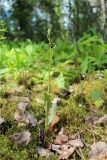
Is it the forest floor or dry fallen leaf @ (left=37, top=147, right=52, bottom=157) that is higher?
the forest floor

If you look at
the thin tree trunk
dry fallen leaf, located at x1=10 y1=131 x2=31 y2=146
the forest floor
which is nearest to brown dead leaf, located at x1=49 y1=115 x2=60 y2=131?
the forest floor

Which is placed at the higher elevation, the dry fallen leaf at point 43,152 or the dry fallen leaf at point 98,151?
the dry fallen leaf at point 98,151

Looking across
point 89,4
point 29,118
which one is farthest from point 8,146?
point 89,4

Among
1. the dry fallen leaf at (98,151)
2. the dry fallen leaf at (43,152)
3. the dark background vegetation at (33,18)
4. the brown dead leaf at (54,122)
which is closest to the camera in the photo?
the dry fallen leaf at (98,151)

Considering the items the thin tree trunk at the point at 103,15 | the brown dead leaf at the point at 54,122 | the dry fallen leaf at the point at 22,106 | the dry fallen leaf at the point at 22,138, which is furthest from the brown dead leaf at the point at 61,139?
the thin tree trunk at the point at 103,15

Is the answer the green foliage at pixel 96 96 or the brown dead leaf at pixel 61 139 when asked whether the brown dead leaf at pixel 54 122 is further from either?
the green foliage at pixel 96 96

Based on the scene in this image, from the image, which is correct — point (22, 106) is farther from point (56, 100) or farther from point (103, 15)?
point (103, 15)

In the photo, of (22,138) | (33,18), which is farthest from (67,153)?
(33,18)

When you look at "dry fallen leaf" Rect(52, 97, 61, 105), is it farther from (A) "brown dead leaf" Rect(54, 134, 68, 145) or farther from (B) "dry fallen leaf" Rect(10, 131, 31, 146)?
(B) "dry fallen leaf" Rect(10, 131, 31, 146)

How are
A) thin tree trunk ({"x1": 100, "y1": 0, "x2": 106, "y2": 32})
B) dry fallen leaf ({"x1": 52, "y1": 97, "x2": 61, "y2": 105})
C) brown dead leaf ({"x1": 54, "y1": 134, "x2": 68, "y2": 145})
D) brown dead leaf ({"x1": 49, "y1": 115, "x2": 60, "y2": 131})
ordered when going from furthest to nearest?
thin tree trunk ({"x1": 100, "y1": 0, "x2": 106, "y2": 32}), dry fallen leaf ({"x1": 52, "y1": 97, "x2": 61, "y2": 105}), brown dead leaf ({"x1": 49, "y1": 115, "x2": 60, "y2": 131}), brown dead leaf ({"x1": 54, "y1": 134, "x2": 68, "y2": 145})
